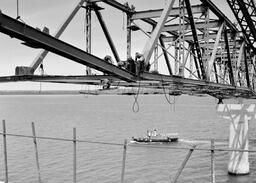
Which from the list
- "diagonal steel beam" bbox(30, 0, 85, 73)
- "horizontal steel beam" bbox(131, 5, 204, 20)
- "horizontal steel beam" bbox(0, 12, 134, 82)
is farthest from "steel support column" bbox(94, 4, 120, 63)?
"horizontal steel beam" bbox(0, 12, 134, 82)

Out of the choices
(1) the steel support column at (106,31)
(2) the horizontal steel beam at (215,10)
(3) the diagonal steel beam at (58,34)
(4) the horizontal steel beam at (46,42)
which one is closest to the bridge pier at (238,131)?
(2) the horizontal steel beam at (215,10)

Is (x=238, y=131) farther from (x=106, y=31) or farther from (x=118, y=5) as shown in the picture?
(x=106, y=31)

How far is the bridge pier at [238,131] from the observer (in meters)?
40.9

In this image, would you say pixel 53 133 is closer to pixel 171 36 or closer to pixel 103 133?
pixel 103 133

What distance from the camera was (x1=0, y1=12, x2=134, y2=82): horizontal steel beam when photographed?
23.2 ft

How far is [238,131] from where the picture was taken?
41000 mm

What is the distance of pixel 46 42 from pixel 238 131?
119 feet

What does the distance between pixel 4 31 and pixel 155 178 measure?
3631 centimetres

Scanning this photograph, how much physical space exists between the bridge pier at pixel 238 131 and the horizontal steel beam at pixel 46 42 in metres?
33.5

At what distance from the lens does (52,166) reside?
152 feet

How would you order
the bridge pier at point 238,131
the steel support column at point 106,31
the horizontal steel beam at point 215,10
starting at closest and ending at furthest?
the steel support column at point 106,31 < the horizontal steel beam at point 215,10 < the bridge pier at point 238,131

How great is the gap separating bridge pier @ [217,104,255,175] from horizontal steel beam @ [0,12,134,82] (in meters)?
33.5

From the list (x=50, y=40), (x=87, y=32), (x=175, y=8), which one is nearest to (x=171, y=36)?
(x=175, y=8)

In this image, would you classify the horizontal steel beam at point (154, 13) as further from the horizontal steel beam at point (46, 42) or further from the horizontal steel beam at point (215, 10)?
the horizontal steel beam at point (46, 42)
